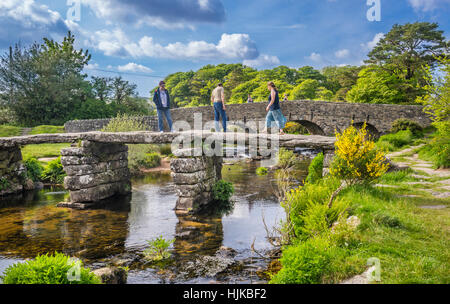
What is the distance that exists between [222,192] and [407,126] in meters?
17.8

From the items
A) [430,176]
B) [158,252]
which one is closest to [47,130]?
[158,252]

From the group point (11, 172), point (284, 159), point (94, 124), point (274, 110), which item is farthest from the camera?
point (94, 124)

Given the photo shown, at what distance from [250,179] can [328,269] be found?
1155 cm

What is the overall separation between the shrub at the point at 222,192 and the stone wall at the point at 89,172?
4.58 m

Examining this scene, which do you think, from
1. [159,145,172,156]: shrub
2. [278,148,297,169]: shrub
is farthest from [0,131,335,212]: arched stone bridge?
[159,145,172,156]: shrub

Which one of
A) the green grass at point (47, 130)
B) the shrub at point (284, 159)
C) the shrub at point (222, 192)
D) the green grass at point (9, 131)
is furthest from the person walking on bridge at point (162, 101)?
the green grass at point (9, 131)

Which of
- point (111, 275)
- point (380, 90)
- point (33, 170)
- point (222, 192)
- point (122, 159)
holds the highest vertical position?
point (380, 90)

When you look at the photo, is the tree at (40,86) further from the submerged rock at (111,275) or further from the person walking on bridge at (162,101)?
the submerged rock at (111,275)

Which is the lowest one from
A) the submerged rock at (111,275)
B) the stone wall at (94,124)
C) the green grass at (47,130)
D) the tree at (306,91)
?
the submerged rock at (111,275)

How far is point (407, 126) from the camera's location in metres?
22.6

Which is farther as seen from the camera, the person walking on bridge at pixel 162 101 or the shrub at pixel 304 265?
the person walking on bridge at pixel 162 101

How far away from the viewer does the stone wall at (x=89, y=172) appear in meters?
11.5

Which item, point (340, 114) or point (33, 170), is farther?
point (340, 114)

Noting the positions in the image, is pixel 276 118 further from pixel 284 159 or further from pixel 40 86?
pixel 40 86
